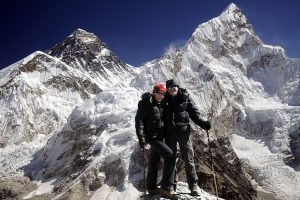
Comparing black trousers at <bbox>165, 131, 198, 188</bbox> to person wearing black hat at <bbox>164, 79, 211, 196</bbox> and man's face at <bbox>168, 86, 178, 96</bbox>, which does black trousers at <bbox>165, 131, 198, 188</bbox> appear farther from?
man's face at <bbox>168, 86, 178, 96</bbox>

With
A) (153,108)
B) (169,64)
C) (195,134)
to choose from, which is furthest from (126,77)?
(153,108)

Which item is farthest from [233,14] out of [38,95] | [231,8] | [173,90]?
[173,90]

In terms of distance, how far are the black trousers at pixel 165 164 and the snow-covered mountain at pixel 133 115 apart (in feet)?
171

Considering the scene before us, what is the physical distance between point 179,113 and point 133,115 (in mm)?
86588

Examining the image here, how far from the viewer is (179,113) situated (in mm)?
13797

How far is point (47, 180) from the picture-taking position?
308ft

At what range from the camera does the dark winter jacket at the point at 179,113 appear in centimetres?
1374

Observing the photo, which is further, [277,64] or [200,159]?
[277,64]

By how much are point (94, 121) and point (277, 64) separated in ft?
239

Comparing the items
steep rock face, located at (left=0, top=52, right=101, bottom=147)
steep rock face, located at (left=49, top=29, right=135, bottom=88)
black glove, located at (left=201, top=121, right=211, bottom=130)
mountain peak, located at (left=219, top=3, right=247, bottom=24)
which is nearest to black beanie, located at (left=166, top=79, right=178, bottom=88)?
black glove, located at (left=201, top=121, right=211, bottom=130)

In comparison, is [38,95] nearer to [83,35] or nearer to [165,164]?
[83,35]

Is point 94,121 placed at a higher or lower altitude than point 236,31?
lower

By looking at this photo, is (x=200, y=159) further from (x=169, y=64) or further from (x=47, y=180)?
(x=169, y=64)

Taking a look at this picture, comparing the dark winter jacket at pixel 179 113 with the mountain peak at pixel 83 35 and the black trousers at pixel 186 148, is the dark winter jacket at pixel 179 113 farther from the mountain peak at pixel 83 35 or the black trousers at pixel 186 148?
the mountain peak at pixel 83 35
